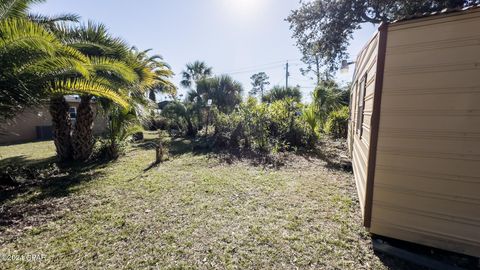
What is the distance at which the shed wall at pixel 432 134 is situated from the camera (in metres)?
2.16

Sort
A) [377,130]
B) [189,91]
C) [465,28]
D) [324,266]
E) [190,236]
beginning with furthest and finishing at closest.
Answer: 1. [189,91]
2. [190,236]
3. [377,130]
4. [324,266]
5. [465,28]

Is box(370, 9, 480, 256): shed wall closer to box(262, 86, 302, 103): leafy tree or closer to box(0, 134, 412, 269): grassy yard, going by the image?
box(0, 134, 412, 269): grassy yard

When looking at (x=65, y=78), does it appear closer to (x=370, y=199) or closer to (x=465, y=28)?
(x=370, y=199)

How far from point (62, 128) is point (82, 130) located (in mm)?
492

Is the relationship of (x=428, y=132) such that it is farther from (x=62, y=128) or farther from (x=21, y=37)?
(x=62, y=128)

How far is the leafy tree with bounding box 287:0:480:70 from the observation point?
9274 mm

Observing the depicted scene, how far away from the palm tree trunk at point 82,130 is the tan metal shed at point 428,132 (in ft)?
24.7

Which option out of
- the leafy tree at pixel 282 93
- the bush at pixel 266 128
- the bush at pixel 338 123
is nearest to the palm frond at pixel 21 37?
the bush at pixel 266 128

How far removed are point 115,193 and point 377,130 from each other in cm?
456

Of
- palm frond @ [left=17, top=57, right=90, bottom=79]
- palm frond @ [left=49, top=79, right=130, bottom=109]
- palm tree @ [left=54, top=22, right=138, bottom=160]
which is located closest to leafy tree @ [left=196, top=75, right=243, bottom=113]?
palm tree @ [left=54, top=22, right=138, bottom=160]

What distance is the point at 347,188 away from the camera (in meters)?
4.40

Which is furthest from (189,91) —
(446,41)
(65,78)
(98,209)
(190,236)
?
(446,41)

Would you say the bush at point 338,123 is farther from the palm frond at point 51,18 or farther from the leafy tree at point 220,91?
the palm frond at point 51,18

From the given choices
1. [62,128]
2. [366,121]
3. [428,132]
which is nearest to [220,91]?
[62,128]
